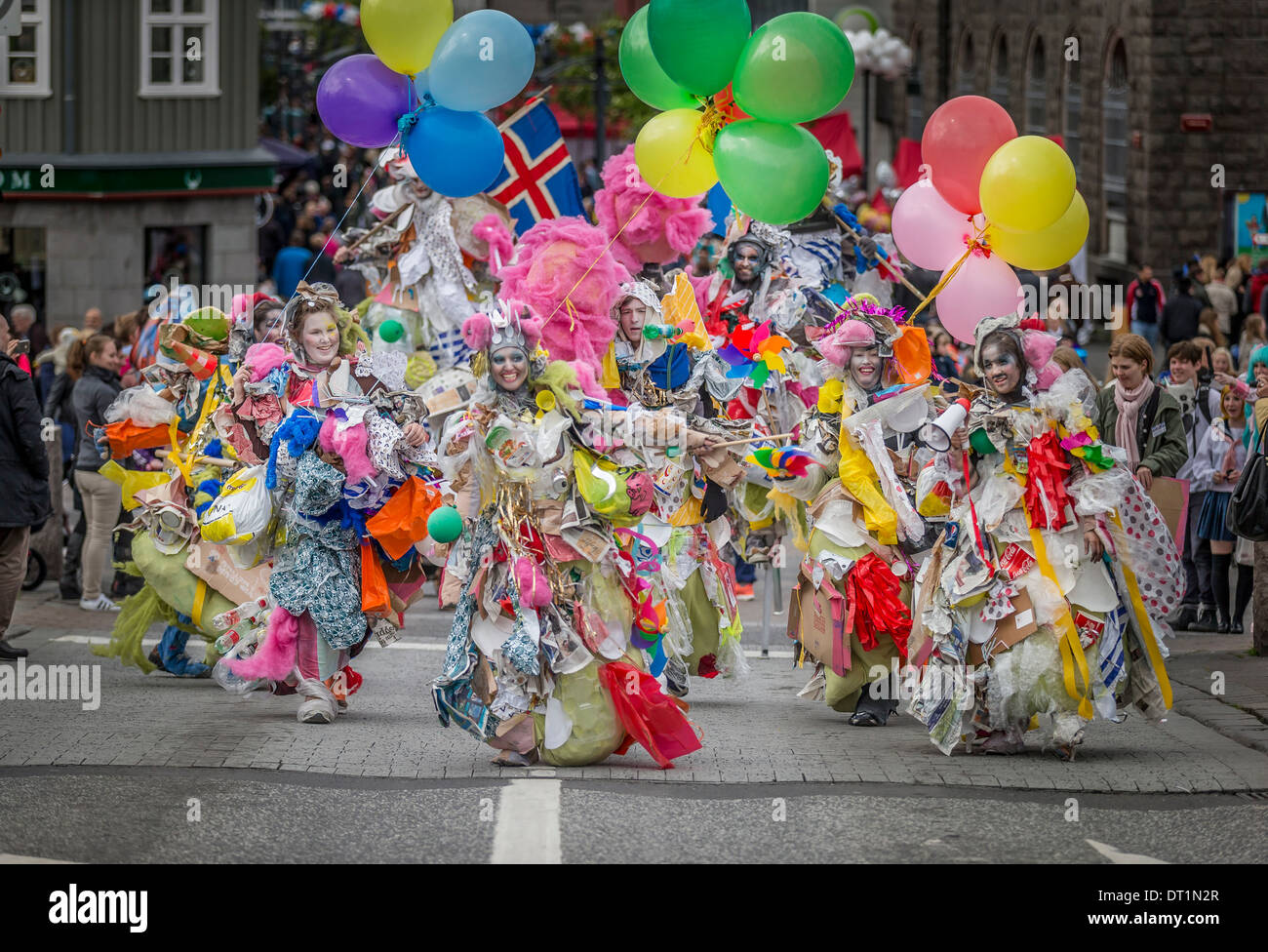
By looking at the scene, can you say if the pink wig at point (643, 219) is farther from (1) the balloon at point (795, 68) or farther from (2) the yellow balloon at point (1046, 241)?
(2) the yellow balloon at point (1046, 241)

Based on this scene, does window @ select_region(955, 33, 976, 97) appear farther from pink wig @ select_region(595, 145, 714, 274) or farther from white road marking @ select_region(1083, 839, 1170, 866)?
white road marking @ select_region(1083, 839, 1170, 866)

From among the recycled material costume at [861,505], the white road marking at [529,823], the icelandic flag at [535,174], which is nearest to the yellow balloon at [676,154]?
the recycled material costume at [861,505]

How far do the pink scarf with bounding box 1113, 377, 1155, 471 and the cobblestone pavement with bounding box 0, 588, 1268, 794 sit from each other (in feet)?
4.14

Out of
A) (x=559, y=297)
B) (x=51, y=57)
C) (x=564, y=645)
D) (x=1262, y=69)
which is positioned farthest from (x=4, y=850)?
(x=1262, y=69)

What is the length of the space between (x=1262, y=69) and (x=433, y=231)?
57.4 feet

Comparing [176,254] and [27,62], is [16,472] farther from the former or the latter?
[27,62]

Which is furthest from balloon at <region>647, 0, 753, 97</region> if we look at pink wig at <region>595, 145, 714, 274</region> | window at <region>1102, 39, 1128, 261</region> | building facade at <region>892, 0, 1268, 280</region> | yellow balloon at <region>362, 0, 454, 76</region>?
window at <region>1102, 39, 1128, 261</region>

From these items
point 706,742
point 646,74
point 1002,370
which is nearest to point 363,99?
point 646,74

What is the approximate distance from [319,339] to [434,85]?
6.09ft

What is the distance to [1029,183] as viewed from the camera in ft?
29.2

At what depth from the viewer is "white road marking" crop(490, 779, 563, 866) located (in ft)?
22.1

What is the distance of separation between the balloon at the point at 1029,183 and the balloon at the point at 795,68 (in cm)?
78

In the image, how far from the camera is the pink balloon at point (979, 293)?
9281 millimetres

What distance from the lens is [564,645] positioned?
26.4ft
